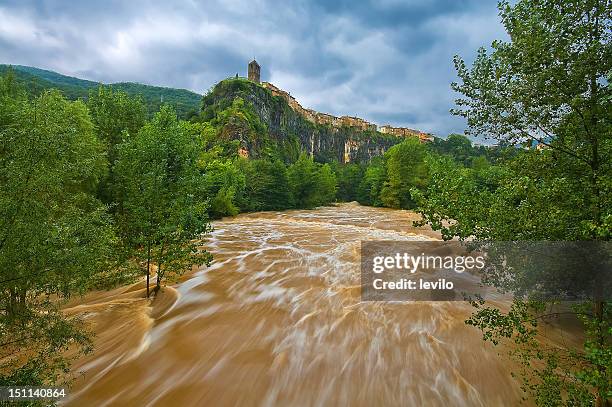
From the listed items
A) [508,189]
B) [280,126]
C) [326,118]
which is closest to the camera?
[508,189]

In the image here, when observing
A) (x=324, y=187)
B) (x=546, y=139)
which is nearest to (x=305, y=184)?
(x=324, y=187)

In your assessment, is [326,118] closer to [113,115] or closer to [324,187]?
[324,187]

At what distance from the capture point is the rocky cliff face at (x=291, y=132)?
94812 millimetres

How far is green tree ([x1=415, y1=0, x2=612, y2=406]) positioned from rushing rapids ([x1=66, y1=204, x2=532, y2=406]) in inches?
133

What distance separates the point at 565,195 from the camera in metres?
4.64

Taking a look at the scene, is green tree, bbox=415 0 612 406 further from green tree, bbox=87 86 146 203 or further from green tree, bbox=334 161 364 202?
green tree, bbox=334 161 364 202

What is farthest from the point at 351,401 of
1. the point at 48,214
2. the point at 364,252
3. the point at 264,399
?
the point at 364,252

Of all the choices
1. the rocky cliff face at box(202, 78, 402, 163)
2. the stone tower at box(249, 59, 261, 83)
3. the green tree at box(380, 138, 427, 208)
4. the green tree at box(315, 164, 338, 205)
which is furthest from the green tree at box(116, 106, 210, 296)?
the stone tower at box(249, 59, 261, 83)

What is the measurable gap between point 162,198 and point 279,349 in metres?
6.65

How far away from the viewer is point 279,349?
9.05 m

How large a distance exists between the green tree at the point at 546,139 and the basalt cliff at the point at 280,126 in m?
68.7

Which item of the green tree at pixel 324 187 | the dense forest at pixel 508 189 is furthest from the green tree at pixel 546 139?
the green tree at pixel 324 187

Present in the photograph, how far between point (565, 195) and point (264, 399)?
6919 mm

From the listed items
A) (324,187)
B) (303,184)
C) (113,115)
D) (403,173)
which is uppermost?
(113,115)
